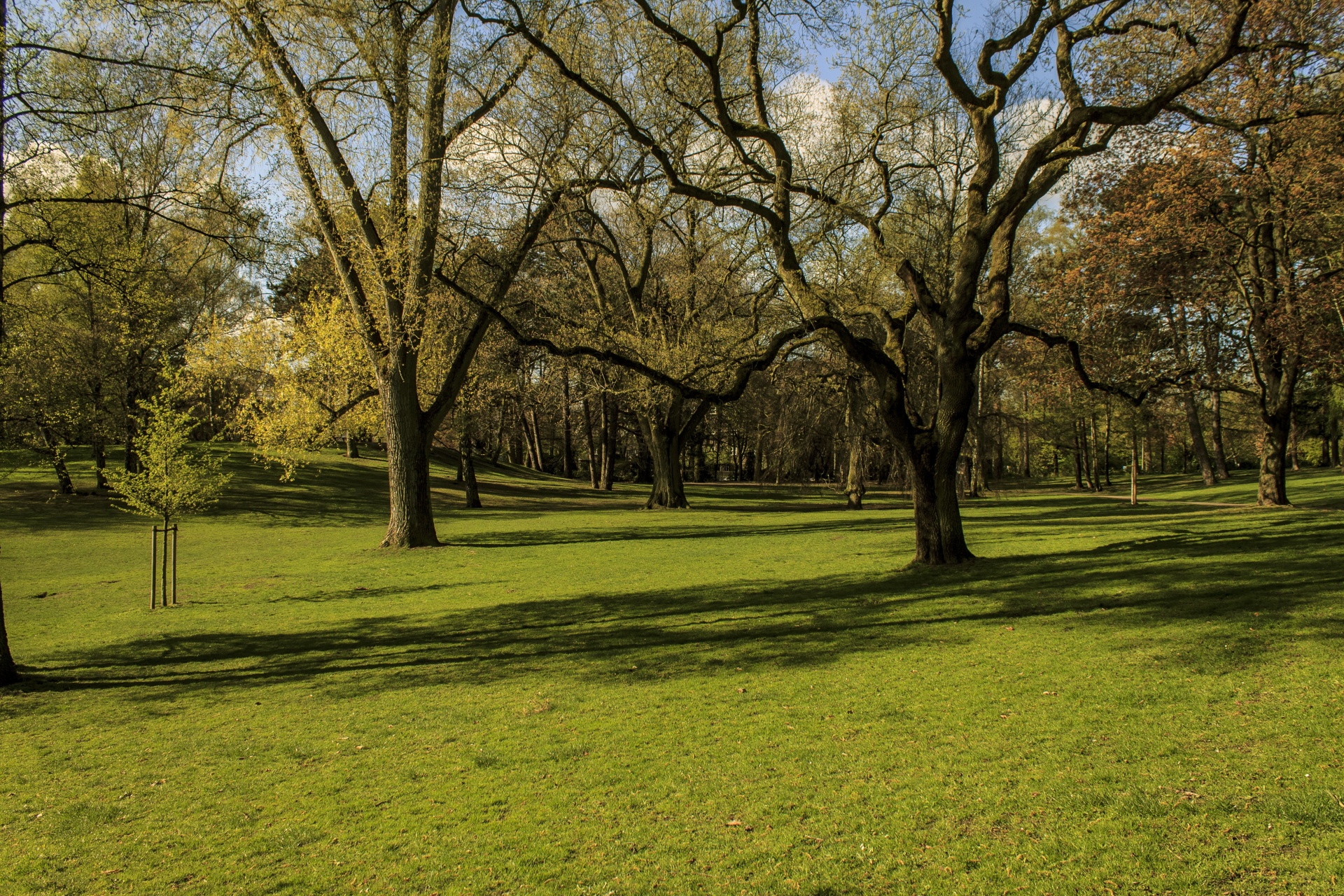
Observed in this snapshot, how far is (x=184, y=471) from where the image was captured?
14961mm

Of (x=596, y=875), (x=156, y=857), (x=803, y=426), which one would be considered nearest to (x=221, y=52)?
(x=156, y=857)

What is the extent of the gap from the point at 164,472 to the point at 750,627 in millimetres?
11795

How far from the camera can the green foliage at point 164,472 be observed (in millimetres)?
14602

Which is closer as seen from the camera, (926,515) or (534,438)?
(926,515)

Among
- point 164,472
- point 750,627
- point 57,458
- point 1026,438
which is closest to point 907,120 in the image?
point 750,627

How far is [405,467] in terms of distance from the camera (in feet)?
69.8

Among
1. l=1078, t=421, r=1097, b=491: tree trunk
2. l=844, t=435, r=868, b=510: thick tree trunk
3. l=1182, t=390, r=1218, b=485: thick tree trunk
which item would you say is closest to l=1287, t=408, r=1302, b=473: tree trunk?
l=1078, t=421, r=1097, b=491: tree trunk

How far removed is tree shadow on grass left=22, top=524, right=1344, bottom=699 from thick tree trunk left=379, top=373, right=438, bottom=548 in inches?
345

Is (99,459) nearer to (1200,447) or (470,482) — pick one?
(470,482)

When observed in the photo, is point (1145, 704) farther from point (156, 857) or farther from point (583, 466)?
point (583, 466)

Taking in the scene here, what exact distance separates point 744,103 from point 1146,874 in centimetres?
1708

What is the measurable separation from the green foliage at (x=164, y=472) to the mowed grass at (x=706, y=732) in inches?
77.1

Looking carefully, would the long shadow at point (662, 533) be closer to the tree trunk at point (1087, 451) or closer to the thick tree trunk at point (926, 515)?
the thick tree trunk at point (926, 515)

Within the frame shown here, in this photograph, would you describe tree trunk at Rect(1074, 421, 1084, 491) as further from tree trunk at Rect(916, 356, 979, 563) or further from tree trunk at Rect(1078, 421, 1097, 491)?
tree trunk at Rect(916, 356, 979, 563)
